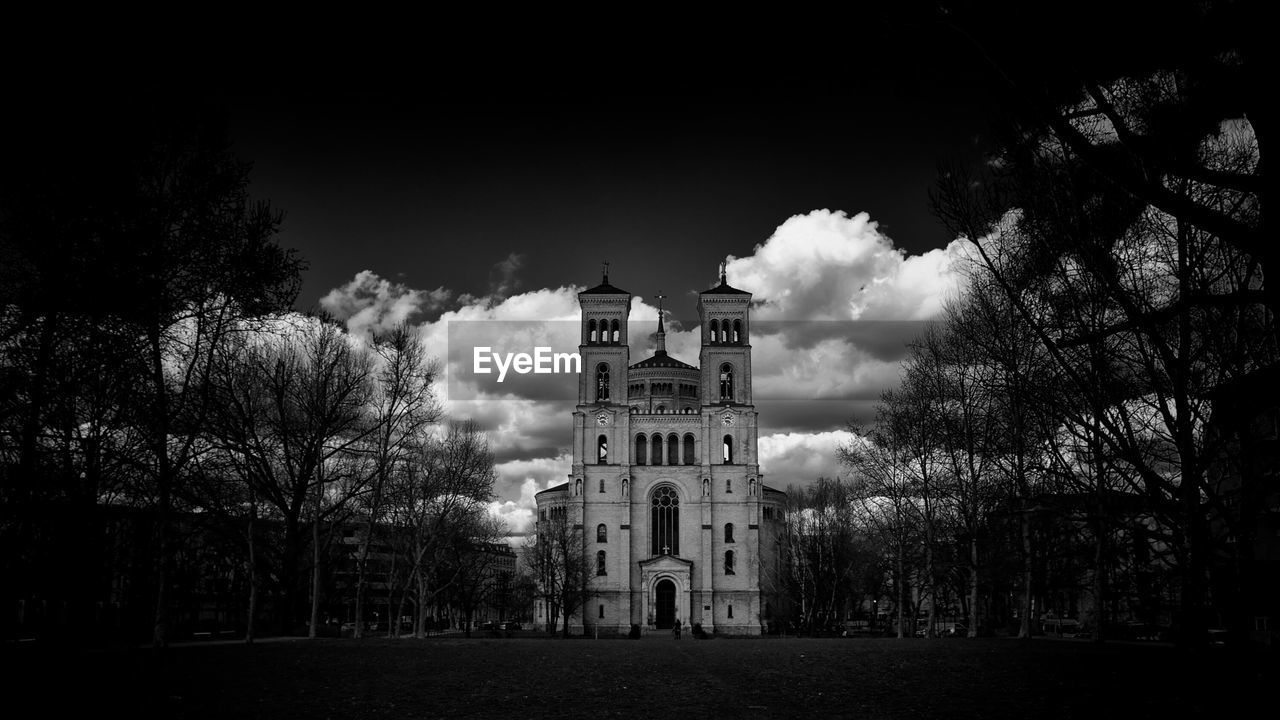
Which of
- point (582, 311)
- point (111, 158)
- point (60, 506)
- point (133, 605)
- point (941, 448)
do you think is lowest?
point (133, 605)

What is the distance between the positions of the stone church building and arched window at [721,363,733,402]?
0.31 ft

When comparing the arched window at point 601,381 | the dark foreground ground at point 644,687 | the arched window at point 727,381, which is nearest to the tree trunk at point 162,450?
the dark foreground ground at point 644,687

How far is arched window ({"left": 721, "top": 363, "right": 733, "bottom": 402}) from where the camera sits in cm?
8500

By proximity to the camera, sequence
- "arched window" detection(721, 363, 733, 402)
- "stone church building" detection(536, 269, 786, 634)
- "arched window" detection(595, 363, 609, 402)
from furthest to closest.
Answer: "arched window" detection(721, 363, 733, 402), "arched window" detection(595, 363, 609, 402), "stone church building" detection(536, 269, 786, 634)

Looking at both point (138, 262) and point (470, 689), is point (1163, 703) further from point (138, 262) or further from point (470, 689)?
point (138, 262)

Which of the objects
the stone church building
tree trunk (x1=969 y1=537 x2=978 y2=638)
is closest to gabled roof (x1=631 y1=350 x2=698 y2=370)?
the stone church building

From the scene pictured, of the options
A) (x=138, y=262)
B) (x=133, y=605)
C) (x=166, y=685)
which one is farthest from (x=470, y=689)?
(x=133, y=605)

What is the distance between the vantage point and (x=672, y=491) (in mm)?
82688

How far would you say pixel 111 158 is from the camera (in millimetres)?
14703

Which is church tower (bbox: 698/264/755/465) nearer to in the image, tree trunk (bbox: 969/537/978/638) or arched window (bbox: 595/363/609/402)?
arched window (bbox: 595/363/609/402)

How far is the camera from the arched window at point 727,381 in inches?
3346

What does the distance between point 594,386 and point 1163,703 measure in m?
73.7

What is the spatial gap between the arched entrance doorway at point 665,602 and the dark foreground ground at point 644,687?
61.5 metres

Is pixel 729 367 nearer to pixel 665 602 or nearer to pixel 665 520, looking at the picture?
pixel 665 520
